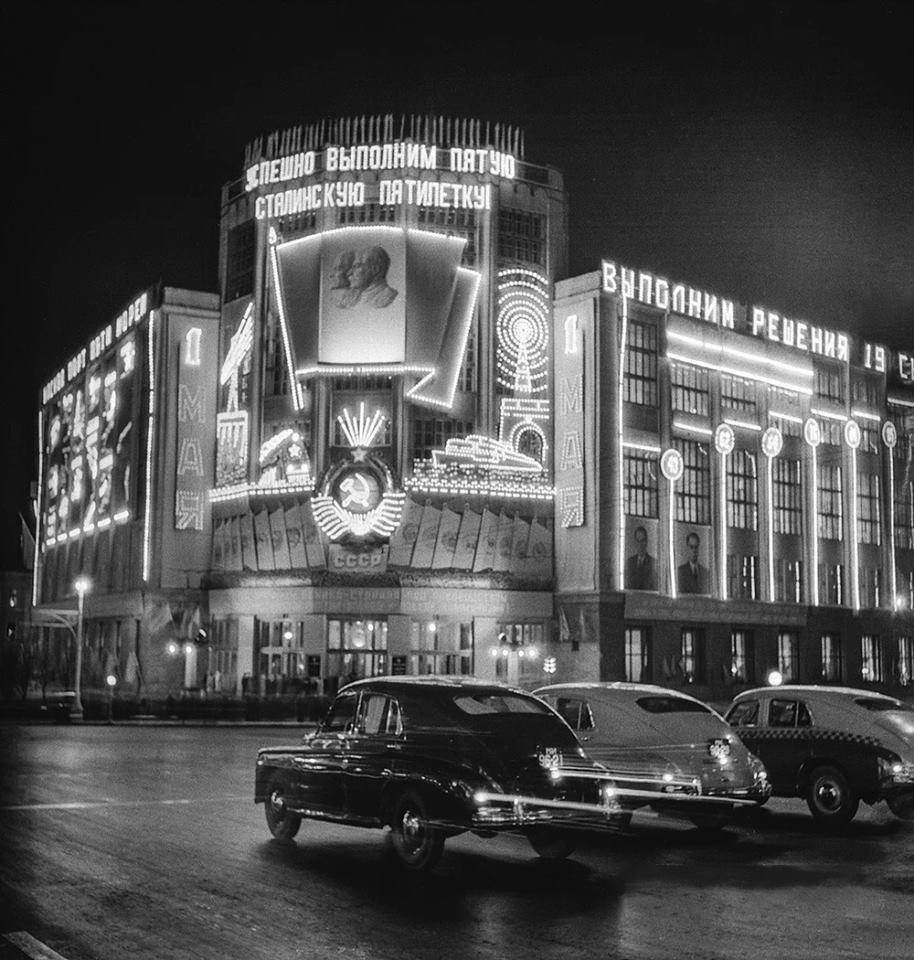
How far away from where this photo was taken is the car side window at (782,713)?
19.6 meters

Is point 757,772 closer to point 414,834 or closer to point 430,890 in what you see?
point 414,834

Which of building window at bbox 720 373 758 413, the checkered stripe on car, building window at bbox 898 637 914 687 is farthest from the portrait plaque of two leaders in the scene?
the checkered stripe on car

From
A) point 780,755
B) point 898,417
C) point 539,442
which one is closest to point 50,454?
point 539,442

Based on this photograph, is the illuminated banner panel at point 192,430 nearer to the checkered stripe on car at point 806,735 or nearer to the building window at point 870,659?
the building window at point 870,659

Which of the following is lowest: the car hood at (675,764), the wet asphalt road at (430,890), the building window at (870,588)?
the wet asphalt road at (430,890)

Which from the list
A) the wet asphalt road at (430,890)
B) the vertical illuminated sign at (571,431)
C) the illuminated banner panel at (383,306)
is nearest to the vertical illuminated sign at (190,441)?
the illuminated banner panel at (383,306)

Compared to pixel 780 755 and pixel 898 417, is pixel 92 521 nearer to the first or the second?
pixel 898 417

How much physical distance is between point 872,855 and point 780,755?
4167 millimetres

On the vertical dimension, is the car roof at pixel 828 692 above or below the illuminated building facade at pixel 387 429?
below

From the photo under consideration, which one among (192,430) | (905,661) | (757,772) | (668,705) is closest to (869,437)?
(905,661)

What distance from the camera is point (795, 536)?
6681 centimetres

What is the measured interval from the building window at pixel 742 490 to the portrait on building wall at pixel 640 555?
6.44m

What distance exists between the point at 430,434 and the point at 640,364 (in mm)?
10459

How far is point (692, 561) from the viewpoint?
6088cm
